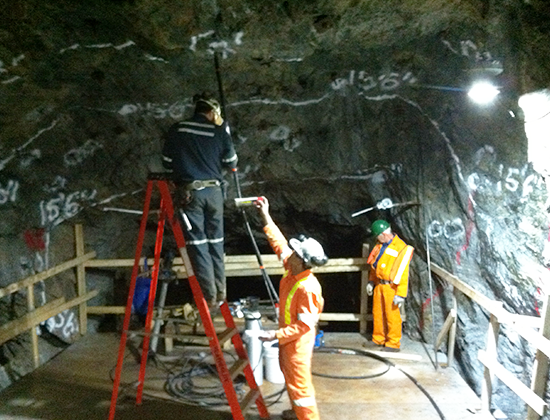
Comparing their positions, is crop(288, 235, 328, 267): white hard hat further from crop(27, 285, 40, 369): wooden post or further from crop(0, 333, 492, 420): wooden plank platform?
crop(27, 285, 40, 369): wooden post

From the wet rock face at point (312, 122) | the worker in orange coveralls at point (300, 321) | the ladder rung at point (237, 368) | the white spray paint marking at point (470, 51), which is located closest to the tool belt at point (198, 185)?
the worker in orange coveralls at point (300, 321)

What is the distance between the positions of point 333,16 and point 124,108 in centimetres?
276

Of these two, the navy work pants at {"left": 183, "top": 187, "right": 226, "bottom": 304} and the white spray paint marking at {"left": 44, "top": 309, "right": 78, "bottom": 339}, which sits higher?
the navy work pants at {"left": 183, "top": 187, "right": 226, "bottom": 304}

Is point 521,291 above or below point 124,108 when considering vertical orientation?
below

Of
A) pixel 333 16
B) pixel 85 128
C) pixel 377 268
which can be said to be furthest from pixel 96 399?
pixel 333 16

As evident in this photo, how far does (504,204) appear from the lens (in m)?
4.51

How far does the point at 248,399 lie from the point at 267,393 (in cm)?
90

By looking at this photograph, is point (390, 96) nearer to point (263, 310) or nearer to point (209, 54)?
point (209, 54)

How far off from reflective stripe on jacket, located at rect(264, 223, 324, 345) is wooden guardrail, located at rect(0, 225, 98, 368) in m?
3.10

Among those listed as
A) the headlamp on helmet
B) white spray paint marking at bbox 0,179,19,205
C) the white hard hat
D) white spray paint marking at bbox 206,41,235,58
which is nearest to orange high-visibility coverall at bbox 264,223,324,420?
the white hard hat

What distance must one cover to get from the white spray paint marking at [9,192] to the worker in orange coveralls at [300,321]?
374 centimetres

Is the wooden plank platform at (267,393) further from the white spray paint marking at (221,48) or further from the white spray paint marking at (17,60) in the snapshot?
the white spray paint marking at (221,48)

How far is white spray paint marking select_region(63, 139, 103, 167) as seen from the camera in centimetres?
584

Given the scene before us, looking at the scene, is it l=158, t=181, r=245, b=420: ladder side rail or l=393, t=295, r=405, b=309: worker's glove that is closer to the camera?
l=158, t=181, r=245, b=420: ladder side rail
